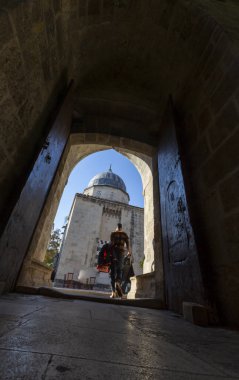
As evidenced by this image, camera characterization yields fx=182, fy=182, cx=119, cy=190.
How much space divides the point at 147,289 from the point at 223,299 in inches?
83.1

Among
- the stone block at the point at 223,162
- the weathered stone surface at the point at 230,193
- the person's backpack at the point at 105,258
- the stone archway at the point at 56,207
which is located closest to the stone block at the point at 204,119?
the stone block at the point at 223,162

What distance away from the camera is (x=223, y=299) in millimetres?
1509

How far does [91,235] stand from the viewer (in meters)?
17.4

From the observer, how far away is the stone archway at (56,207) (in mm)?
2779

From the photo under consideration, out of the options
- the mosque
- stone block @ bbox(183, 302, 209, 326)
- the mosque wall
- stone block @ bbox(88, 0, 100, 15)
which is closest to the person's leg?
stone block @ bbox(183, 302, 209, 326)

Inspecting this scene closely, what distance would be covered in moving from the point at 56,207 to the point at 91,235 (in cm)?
1339

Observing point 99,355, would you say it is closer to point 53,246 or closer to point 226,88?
point 226,88

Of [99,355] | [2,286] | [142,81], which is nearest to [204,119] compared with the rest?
[142,81]

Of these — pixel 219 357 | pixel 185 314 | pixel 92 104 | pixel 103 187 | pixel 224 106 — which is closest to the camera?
pixel 219 357

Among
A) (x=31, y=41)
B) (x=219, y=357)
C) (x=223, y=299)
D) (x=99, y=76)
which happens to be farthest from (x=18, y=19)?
(x=223, y=299)

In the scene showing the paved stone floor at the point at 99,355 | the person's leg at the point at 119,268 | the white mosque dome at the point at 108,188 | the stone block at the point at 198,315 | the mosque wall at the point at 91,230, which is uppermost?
the white mosque dome at the point at 108,188

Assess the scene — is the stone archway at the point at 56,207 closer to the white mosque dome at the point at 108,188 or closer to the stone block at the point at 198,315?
the stone block at the point at 198,315

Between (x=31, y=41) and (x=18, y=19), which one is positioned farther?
(x=31, y=41)

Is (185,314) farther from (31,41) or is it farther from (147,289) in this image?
(31,41)
